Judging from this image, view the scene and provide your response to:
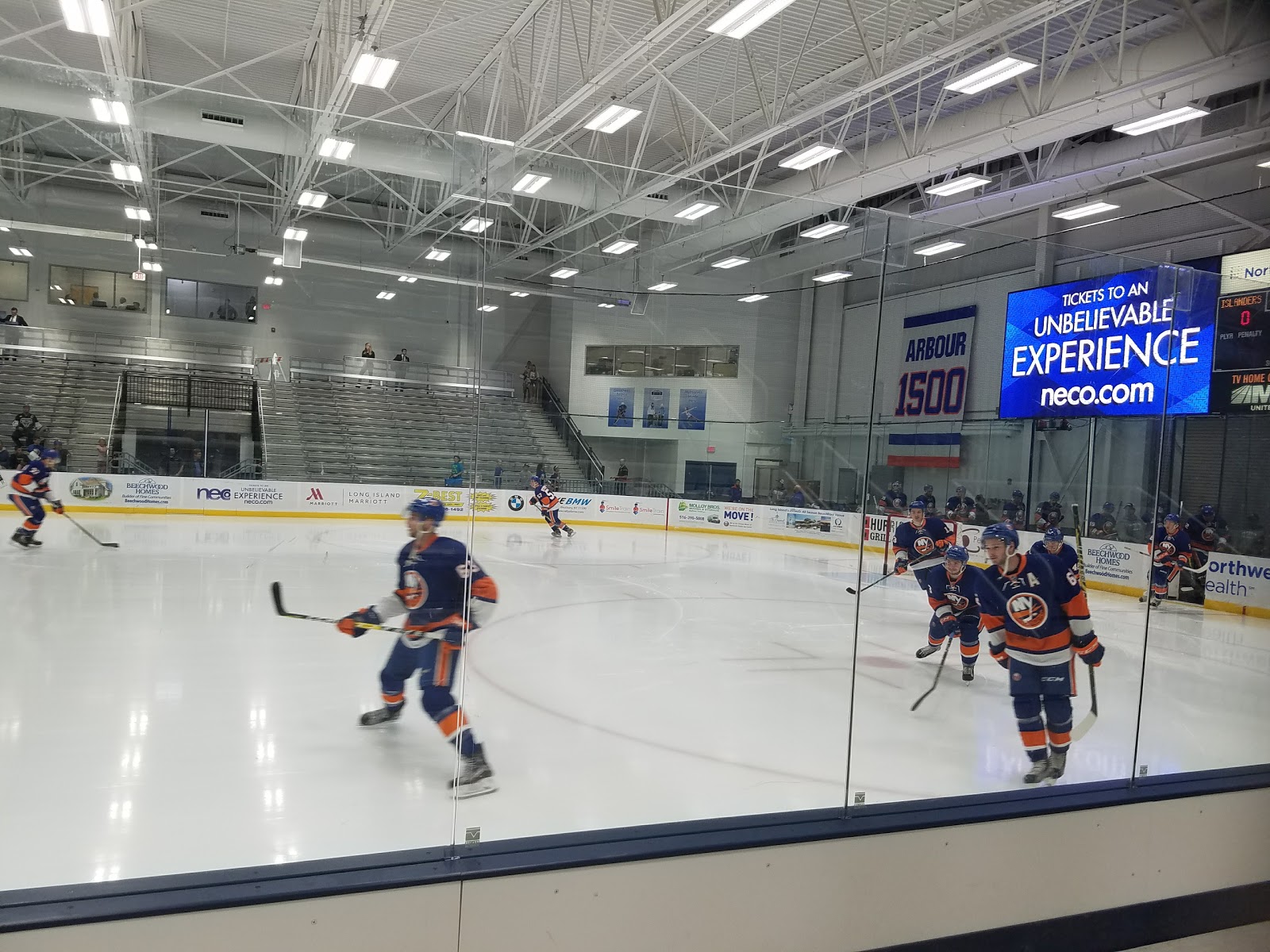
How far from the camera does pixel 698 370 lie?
109 inches

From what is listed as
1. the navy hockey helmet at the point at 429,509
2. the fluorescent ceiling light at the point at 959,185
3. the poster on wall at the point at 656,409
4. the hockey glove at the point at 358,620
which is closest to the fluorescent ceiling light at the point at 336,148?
the navy hockey helmet at the point at 429,509

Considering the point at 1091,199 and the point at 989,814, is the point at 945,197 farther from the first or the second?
the point at 989,814

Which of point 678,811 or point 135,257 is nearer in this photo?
point 135,257

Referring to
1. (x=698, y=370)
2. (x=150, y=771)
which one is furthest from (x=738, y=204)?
(x=150, y=771)

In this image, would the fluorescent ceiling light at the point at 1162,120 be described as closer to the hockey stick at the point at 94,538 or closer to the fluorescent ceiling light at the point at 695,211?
the fluorescent ceiling light at the point at 695,211

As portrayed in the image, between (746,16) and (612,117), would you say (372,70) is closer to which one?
(612,117)

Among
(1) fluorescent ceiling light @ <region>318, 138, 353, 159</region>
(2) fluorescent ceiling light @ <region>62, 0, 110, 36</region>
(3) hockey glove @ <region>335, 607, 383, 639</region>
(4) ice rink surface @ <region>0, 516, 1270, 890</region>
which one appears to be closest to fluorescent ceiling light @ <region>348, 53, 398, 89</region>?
(2) fluorescent ceiling light @ <region>62, 0, 110, 36</region>

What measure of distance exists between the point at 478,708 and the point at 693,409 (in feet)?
4.27

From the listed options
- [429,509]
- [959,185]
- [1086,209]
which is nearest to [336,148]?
[429,509]

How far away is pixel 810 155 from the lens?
986cm

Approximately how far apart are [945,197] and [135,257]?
14369 millimetres

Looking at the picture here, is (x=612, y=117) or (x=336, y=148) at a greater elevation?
(x=612, y=117)

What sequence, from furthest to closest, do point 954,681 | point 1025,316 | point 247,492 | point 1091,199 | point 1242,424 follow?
1. point 1091,199
2. point 954,681
3. point 1242,424
4. point 1025,316
5. point 247,492

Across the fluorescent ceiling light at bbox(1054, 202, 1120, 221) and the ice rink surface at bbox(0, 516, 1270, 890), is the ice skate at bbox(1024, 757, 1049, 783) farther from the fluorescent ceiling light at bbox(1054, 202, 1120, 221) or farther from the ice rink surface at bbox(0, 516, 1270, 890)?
the fluorescent ceiling light at bbox(1054, 202, 1120, 221)
